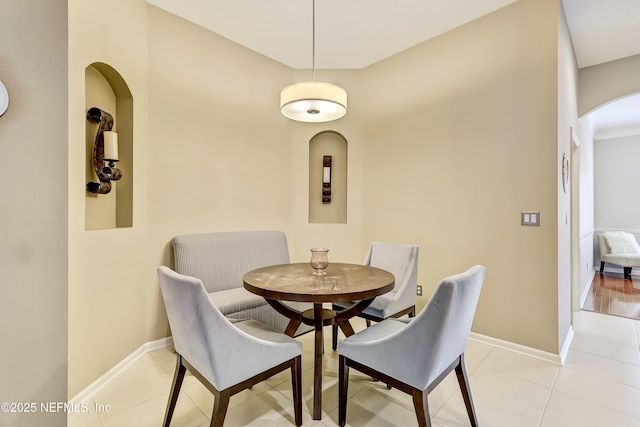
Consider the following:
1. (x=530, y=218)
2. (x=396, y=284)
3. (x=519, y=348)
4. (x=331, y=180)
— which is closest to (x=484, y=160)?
(x=530, y=218)

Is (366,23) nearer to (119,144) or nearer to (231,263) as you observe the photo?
(119,144)

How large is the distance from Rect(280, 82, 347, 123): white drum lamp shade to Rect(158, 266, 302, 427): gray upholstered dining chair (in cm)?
134

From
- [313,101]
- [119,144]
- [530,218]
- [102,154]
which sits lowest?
[530,218]

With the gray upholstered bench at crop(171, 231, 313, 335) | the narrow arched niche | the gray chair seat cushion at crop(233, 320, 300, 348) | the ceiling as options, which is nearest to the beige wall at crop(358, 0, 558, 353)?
the ceiling

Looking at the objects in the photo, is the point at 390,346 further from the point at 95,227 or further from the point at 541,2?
the point at 541,2

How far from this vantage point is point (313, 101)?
6.81ft

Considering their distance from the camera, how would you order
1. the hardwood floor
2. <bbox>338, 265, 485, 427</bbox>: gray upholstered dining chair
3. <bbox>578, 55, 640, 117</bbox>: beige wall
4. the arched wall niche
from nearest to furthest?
1. <bbox>338, 265, 485, 427</bbox>: gray upholstered dining chair
2. the arched wall niche
3. <bbox>578, 55, 640, 117</bbox>: beige wall
4. the hardwood floor

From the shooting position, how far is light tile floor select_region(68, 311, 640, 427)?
65.2 inches

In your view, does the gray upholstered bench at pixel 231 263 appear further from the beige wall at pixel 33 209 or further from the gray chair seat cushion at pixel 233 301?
Result: the beige wall at pixel 33 209

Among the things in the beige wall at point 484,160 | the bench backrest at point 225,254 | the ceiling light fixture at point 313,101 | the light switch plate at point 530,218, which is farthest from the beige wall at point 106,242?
the light switch plate at point 530,218

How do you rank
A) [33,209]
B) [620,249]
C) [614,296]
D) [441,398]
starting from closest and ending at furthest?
[33,209] → [441,398] → [614,296] → [620,249]

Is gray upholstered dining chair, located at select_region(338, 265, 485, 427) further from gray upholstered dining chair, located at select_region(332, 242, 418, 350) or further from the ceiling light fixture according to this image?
the ceiling light fixture

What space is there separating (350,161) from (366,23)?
4.60 feet

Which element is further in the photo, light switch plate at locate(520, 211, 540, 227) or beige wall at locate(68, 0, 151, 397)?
light switch plate at locate(520, 211, 540, 227)
